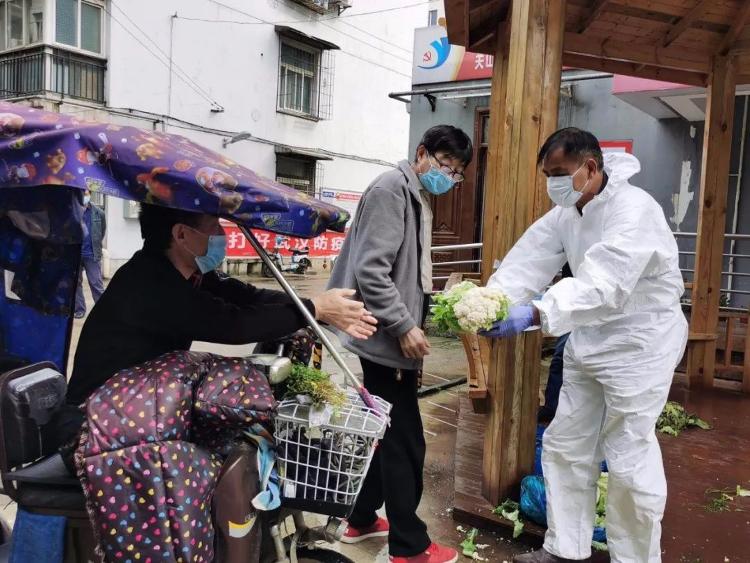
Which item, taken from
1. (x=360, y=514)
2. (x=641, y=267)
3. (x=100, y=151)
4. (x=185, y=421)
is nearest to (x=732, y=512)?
(x=641, y=267)

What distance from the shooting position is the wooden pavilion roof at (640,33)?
15.4 feet

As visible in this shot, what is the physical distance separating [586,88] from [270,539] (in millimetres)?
9704

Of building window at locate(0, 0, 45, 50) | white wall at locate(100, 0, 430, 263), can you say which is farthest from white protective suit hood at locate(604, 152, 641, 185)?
building window at locate(0, 0, 45, 50)

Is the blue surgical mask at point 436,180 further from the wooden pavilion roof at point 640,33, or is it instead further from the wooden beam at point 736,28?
the wooden beam at point 736,28

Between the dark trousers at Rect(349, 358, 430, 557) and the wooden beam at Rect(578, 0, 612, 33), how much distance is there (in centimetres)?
328

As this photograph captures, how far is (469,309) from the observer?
107 inches

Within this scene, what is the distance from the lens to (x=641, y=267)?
2.60 meters

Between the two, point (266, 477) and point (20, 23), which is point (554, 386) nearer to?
point (266, 477)

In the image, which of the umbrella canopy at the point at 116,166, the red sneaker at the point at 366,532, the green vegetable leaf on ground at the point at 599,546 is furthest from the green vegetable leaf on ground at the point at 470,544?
the umbrella canopy at the point at 116,166

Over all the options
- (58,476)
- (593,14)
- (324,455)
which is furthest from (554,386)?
(58,476)

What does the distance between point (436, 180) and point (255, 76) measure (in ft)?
59.9

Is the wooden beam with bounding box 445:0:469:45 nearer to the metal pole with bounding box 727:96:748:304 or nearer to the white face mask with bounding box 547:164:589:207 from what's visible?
the white face mask with bounding box 547:164:589:207

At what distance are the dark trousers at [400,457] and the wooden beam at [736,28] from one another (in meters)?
4.23

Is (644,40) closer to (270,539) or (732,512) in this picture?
(732,512)
